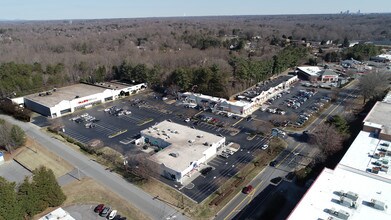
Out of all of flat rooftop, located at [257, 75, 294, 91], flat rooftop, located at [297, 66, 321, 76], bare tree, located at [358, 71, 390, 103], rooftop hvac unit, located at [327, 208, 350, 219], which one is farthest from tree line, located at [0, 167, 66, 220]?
flat rooftop, located at [297, 66, 321, 76]

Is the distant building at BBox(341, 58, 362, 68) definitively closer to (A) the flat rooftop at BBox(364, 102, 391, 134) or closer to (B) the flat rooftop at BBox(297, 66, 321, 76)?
(B) the flat rooftop at BBox(297, 66, 321, 76)

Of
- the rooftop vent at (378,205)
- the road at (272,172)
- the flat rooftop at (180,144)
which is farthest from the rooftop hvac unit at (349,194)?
the flat rooftop at (180,144)

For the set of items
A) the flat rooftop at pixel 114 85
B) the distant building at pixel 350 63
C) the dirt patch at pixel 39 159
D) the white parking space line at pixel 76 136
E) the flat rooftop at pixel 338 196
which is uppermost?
the distant building at pixel 350 63

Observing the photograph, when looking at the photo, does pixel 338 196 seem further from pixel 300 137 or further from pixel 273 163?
pixel 300 137

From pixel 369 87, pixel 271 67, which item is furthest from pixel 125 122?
pixel 369 87

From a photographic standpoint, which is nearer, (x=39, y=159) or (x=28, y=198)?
Result: (x=28, y=198)

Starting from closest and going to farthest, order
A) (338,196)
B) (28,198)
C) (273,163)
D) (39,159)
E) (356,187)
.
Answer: (338,196)
(356,187)
(28,198)
(273,163)
(39,159)

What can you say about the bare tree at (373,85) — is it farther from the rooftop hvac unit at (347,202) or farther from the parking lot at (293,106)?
the rooftop hvac unit at (347,202)

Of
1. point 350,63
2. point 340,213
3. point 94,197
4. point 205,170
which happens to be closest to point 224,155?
point 205,170
